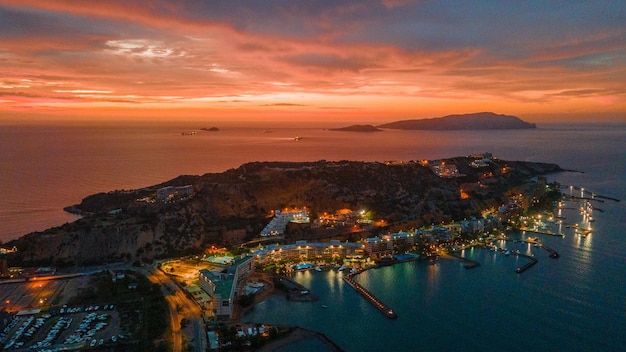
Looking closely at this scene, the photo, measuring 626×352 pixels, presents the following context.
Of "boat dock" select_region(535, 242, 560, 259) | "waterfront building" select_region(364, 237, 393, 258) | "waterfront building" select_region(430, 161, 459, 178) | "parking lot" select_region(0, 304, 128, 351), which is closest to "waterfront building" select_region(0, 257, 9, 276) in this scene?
"parking lot" select_region(0, 304, 128, 351)

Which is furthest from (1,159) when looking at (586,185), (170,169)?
(586,185)

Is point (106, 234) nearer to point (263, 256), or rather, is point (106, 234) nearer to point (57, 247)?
point (57, 247)

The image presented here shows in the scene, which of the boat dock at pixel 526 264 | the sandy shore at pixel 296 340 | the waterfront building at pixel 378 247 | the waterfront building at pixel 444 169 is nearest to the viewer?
the sandy shore at pixel 296 340

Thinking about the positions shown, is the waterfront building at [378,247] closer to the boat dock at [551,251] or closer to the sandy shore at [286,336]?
the sandy shore at [286,336]

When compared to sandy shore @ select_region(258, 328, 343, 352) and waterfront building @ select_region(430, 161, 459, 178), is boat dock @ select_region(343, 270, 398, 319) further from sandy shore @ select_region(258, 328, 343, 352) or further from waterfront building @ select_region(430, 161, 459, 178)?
waterfront building @ select_region(430, 161, 459, 178)

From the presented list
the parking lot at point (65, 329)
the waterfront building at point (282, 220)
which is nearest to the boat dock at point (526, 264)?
the waterfront building at point (282, 220)

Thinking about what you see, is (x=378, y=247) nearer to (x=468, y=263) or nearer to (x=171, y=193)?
(x=468, y=263)

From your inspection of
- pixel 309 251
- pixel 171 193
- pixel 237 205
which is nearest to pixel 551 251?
pixel 309 251
